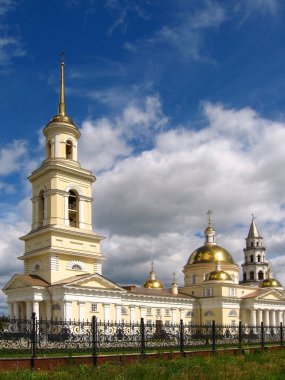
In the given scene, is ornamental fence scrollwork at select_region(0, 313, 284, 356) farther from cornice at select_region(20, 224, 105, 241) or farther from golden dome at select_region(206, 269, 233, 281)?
golden dome at select_region(206, 269, 233, 281)

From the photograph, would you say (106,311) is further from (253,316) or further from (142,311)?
(253,316)

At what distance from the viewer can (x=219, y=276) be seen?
52219 mm

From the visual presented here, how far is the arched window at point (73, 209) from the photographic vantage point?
38.8m

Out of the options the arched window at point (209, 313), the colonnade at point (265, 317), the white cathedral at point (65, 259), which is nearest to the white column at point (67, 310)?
the white cathedral at point (65, 259)

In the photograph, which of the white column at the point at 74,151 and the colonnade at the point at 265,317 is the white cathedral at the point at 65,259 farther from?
the colonnade at the point at 265,317

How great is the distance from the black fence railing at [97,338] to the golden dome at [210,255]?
33403mm

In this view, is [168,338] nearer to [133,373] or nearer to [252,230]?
[133,373]

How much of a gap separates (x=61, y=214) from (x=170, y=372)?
80.0ft

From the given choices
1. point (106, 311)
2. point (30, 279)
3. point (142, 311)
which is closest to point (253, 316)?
point (142, 311)

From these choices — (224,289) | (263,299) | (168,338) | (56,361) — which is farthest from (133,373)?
(263,299)

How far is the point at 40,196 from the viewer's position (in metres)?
39.6

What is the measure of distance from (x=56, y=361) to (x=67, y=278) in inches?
840

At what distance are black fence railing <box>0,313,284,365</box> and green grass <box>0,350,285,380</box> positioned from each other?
201 centimetres

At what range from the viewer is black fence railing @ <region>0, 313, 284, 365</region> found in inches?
636
